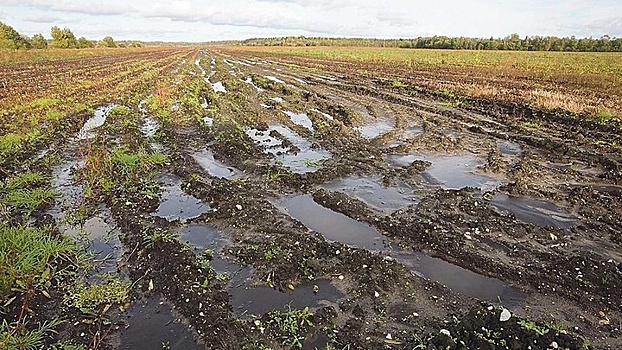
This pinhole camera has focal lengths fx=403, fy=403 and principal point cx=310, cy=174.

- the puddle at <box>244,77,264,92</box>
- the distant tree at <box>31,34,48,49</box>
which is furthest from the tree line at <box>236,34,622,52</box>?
the distant tree at <box>31,34,48,49</box>

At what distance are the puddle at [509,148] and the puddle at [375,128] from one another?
3501 millimetres

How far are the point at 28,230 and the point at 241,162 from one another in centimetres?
474

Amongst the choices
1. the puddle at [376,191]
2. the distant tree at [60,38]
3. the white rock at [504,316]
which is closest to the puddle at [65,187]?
the puddle at [376,191]

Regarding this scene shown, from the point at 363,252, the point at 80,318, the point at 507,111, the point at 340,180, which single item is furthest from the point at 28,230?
the point at 507,111

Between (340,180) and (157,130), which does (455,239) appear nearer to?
(340,180)

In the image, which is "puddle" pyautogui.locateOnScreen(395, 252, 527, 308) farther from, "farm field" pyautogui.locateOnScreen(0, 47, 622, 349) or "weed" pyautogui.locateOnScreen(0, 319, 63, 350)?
"weed" pyautogui.locateOnScreen(0, 319, 63, 350)

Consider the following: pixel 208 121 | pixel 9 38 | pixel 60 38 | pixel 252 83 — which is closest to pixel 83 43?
pixel 60 38

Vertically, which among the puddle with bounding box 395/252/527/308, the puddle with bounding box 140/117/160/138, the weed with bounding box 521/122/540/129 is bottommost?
A: the puddle with bounding box 395/252/527/308

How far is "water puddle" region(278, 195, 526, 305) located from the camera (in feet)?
16.6

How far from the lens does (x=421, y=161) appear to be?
10.0 meters

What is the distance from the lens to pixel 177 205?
7598 millimetres

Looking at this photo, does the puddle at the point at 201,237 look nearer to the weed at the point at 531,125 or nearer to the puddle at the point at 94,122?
the puddle at the point at 94,122

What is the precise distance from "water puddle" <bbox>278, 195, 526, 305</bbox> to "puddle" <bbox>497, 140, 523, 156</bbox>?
245 inches

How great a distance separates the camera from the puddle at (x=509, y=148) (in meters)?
10.9
